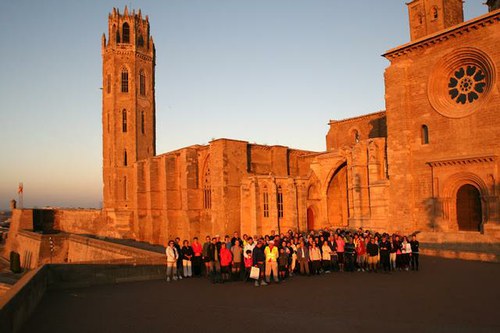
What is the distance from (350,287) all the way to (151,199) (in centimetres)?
3318

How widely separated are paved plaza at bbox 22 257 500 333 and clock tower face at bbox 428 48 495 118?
10.9 m

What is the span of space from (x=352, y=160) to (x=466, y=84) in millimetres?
7978

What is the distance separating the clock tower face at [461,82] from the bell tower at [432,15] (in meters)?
3.41

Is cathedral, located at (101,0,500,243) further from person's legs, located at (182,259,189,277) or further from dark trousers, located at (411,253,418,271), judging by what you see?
person's legs, located at (182,259,189,277)

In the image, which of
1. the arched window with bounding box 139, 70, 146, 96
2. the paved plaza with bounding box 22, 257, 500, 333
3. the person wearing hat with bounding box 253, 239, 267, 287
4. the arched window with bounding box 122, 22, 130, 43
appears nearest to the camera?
the paved plaza with bounding box 22, 257, 500, 333

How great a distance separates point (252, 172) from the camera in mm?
35719

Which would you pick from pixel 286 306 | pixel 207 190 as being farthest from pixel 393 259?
pixel 207 190

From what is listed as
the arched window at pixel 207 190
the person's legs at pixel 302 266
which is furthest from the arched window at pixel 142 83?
the person's legs at pixel 302 266

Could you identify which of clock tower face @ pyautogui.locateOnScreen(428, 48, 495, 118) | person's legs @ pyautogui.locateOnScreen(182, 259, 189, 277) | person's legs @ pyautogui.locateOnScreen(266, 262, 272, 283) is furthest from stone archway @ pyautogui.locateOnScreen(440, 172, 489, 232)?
person's legs @ pyautogui.locateOnScreen(182, 259, 189, 277)

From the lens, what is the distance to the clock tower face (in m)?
20.5

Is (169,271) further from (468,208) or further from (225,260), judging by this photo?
(468,208)

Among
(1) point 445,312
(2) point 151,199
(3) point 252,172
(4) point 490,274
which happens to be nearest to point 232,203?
(3) point 252,172

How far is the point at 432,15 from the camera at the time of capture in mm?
24359

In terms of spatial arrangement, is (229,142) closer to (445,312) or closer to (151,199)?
(151,199)
